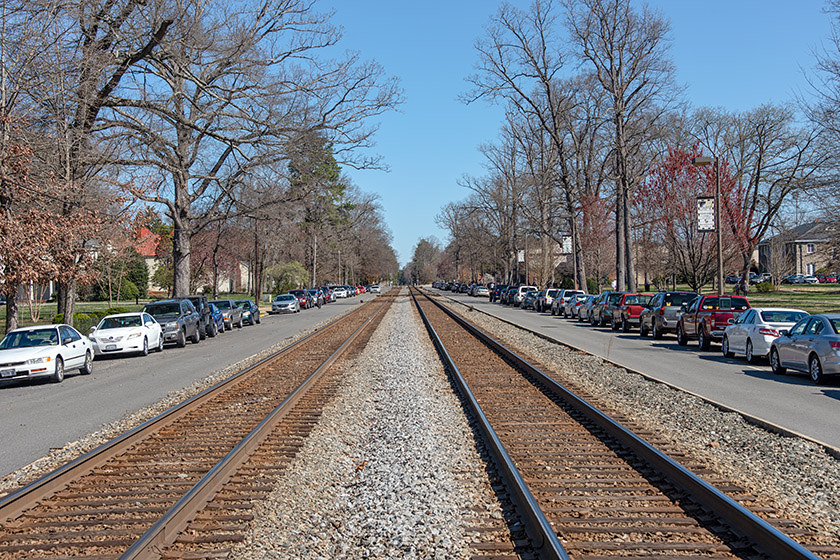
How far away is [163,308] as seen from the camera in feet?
95.4

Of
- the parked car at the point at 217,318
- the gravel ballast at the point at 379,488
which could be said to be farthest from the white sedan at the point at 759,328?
the parked car at the point at 217,318

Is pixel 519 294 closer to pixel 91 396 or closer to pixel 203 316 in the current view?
pixel 203 316

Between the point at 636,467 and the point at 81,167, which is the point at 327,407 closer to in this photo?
the point at 636,467

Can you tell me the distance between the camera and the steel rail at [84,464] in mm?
7012

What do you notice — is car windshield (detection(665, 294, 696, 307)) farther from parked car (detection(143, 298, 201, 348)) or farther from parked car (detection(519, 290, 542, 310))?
parked car (detection(519, 290, 542, 310))

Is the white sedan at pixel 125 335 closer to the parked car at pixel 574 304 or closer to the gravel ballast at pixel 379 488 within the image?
the gravel ballast at pixel 379 488

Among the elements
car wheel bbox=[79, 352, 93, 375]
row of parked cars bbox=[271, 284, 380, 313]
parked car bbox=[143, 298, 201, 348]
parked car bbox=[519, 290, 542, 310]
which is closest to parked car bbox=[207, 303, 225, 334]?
parked car bbox=[143, 298, 201, 348]

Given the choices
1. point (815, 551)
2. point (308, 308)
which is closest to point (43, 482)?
point (815, 551)

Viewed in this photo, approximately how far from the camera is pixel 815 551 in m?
5.52

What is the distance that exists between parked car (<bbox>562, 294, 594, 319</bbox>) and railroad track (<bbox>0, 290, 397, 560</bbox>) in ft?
103

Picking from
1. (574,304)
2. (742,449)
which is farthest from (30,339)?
(574,304)

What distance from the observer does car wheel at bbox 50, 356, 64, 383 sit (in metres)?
18.3

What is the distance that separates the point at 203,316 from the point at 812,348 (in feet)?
78.2

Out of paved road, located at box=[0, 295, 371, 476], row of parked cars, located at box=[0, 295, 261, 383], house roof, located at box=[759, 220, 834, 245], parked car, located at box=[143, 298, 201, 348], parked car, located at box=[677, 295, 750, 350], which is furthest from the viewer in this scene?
house roof, located at box=[759, 220, 834, 245]
